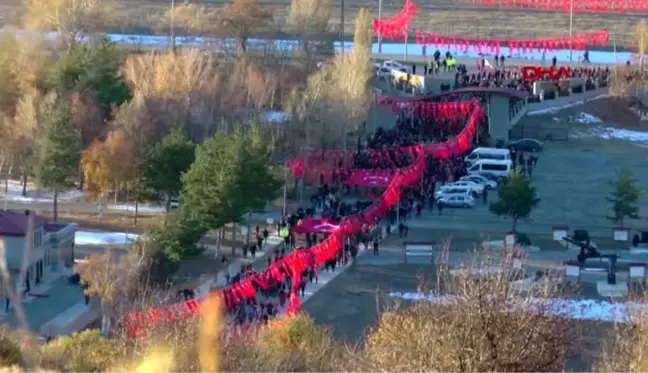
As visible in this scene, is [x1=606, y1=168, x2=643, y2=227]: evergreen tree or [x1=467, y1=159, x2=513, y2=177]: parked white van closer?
[x1=606, y1=168, x2=643, y2=227]: evergreen tree

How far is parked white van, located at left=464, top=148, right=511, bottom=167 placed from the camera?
21219 mm

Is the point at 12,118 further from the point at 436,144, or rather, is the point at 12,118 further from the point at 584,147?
the point at 584,147

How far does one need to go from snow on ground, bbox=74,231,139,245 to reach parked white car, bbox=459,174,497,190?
4.86m

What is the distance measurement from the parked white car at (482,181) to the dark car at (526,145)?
9.37ft

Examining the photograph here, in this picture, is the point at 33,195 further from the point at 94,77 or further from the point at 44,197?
the point at 94,77

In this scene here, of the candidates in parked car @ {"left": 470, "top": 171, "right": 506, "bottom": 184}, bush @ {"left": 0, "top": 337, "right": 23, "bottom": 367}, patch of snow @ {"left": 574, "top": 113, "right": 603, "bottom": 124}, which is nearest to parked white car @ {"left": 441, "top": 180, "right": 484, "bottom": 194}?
parked car @ {"left": 470, "top": 171, "right": 506, "bottom": 184}

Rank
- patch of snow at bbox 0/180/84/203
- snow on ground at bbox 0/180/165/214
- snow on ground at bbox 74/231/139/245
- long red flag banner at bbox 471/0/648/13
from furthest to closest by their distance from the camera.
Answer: long red flag banner at bbox 471/0/648/13 < patch of snow at bbox 0/180/84/203 < snow on ground at bbox 0/180/165/214 < snow on ground at bbox 74/231/139/245

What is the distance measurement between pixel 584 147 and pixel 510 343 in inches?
752

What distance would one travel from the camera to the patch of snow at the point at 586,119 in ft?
85.1

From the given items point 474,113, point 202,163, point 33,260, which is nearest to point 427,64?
point 474,113

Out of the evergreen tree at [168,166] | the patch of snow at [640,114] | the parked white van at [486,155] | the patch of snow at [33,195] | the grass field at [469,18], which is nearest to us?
the evergreen tree at [168,166]

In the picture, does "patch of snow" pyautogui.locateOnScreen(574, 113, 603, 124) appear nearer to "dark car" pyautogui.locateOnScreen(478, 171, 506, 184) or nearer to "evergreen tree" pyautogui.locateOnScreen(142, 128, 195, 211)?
"dark car" pyautogui.locateOnScreen(478, 171, 506, 184)

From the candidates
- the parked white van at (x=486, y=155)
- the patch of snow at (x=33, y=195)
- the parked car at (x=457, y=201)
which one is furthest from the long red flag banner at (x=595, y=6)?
the patch of snow at (x=33, y=195)

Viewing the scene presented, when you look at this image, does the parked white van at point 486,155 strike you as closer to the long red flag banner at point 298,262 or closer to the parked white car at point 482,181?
the long red flag banner at point 298,262
